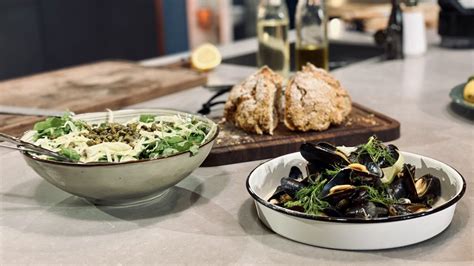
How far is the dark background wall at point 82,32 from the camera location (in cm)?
390

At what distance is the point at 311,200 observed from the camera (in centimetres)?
98

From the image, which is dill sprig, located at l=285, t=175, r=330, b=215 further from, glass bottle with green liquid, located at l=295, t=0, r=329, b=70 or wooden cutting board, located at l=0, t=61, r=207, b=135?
glass bottle with green liquid, located at l=295, t=0, r=329, b=70

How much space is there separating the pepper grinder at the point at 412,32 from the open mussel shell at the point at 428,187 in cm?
143

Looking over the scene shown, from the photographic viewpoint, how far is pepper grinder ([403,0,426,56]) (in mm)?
2418

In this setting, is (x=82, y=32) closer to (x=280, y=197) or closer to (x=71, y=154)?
(x=71, y=154)

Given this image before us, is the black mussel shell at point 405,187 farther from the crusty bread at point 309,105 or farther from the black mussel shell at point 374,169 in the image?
the crusty bread at point 309,105

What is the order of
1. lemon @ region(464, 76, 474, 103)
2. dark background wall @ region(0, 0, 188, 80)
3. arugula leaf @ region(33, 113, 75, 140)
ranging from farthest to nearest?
1. dark background wall @ region(0, 0, 188, 80)
2. lemon @ region(464, 76, 474, 103)
3. arugula leaf @ region(33, 113, 75, 140)

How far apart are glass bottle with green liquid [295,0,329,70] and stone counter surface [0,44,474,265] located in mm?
529

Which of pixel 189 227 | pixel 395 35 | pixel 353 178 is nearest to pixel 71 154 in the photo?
pixel 189 227

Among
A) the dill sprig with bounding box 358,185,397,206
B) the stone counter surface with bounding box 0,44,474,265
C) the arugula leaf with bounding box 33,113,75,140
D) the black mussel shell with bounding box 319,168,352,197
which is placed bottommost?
the stone counter surface with bounding box 0,44,474,265

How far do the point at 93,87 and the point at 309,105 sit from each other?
82 centimetres

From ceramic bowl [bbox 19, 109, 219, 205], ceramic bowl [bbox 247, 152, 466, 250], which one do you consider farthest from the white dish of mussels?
ceramic bowl [bbox 19, 109, 219, 205]

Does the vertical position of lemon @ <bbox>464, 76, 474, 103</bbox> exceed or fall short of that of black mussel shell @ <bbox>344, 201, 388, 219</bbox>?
it exceeds it

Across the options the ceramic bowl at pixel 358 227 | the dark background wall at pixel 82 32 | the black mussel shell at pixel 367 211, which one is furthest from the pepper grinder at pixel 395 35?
the dark background wall at pixel 82 32
